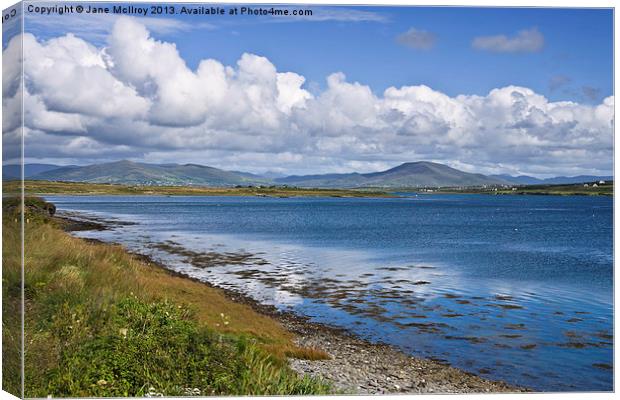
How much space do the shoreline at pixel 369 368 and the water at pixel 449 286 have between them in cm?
59

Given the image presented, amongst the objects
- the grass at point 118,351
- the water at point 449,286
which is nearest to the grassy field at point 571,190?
the water at point 449,286

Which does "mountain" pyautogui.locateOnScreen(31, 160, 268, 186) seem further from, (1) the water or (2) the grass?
(2) the grass

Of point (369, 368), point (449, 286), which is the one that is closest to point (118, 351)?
point (369, 368)

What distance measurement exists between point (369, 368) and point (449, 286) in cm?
1385

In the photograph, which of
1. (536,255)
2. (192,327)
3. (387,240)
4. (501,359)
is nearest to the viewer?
(192,327)

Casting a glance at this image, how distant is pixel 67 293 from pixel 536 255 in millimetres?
31381

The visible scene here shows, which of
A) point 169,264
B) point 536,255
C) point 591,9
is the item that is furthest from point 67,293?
point 536,255

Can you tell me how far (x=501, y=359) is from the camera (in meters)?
13.1

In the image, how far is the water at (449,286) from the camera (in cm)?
1353

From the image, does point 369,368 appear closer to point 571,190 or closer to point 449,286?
point 449,286

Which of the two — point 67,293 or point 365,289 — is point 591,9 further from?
point 365,289

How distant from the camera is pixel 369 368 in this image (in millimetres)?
11438

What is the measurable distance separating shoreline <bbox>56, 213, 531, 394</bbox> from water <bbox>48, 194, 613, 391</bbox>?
23.2 inches

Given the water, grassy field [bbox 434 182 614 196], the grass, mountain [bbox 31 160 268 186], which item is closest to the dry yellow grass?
the grass
